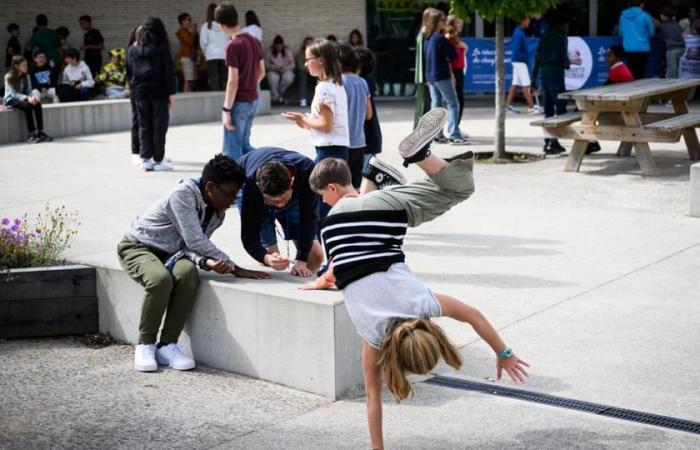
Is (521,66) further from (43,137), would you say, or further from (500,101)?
(43,137)

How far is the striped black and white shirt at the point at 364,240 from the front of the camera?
4402 millimetres

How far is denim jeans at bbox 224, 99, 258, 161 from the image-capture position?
411 inches

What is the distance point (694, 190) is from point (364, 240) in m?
5.64

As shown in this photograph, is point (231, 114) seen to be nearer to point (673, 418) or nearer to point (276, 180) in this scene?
point (276, 180)

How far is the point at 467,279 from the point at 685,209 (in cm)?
324

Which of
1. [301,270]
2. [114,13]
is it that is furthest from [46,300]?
[114,13]

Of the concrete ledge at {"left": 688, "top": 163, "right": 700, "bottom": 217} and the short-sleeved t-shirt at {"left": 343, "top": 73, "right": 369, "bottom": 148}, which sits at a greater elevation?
the short-sleeved t-shirt at {"left": 343, "top": 73, "right": 369, "bottom": 148}

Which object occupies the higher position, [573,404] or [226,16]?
[226,16]

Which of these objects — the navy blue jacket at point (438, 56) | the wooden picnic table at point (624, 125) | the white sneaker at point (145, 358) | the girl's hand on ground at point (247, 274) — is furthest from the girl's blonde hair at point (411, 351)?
the navy blue jacket at point (438, 56)

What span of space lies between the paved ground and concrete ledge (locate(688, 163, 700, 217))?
152 mm

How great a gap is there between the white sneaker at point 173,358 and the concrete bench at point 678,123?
6834mm

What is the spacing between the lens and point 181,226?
5.91 meters

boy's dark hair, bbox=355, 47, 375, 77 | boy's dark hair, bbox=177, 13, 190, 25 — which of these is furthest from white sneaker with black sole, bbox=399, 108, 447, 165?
boy's dark hair, bbox=177, 13, 190, 25

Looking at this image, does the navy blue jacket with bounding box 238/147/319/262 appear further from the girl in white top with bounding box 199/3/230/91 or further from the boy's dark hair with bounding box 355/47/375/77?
the girl in white top with bounding box 199/3/230/91
